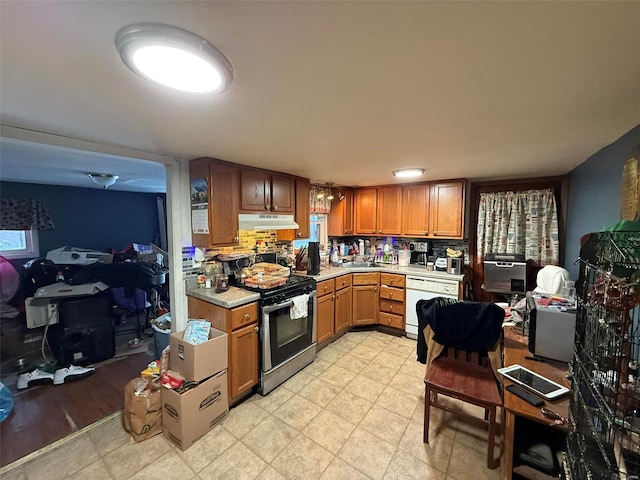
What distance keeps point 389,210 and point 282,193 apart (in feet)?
6.07

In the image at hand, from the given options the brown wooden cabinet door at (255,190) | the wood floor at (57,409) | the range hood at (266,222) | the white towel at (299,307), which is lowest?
the wood floor at (57,409)

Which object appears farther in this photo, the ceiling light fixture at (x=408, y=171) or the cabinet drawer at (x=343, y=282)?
the cabinet drawer at (x=343, y=282)

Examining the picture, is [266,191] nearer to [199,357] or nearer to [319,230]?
[319,230]

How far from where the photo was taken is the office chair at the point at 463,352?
1.80 m

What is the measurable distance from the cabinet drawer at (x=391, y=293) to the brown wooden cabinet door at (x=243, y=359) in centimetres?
209

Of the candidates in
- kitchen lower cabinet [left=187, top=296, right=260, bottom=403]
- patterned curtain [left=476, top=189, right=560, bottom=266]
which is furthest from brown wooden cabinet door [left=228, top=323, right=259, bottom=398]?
patterned curtain [left=476, top=189, right=560, bottom=266]

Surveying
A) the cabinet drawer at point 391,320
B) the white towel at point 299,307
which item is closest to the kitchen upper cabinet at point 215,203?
the white towel at point 299,307

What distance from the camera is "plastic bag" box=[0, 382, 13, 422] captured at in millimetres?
2201

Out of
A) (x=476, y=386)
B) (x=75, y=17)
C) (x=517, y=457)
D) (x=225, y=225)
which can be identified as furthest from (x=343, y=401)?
(x=75, y=17)

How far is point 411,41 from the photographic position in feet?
2.84

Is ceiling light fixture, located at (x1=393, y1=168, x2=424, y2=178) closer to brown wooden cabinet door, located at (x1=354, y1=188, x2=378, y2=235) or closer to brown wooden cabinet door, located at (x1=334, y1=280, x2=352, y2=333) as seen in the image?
brown wooden cabinet door, located at (x1=354, y1=188, x2=378, y2=235)

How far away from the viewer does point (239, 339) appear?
232 cm

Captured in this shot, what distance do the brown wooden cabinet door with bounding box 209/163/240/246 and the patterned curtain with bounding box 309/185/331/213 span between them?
1472mm

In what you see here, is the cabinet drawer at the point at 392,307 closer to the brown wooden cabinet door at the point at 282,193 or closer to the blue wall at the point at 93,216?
the brown wooden cabinet door at the point at 282,193
